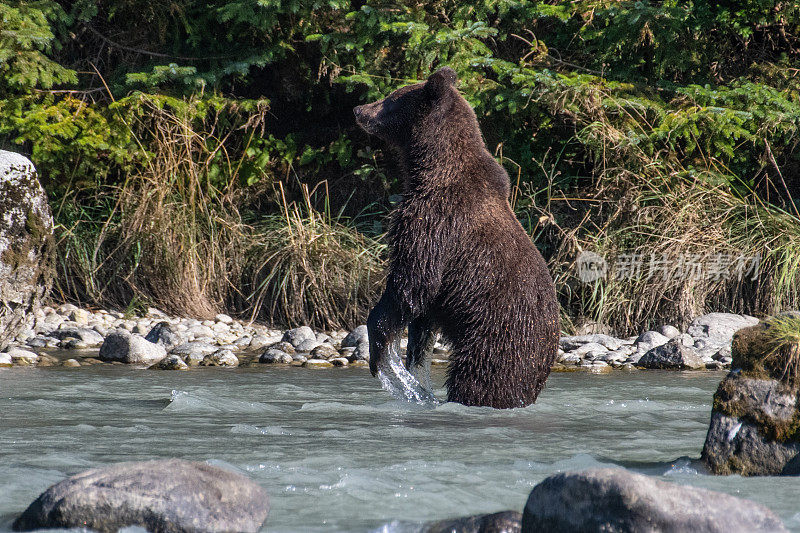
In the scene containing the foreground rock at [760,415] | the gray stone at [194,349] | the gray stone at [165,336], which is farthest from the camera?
the gray stone at [165,336]

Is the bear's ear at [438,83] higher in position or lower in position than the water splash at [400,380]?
higher

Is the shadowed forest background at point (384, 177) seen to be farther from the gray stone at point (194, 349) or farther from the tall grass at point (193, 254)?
the gray stone at point (194, 349)

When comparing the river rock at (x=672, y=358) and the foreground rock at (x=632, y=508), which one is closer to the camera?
the foreground rock at (x=632, y=508)

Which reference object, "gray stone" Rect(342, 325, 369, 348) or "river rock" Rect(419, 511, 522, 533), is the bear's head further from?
"river rock" Rect(419, 511, 522, 533)

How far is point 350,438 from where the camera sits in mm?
4484

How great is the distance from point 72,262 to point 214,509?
7693 mm

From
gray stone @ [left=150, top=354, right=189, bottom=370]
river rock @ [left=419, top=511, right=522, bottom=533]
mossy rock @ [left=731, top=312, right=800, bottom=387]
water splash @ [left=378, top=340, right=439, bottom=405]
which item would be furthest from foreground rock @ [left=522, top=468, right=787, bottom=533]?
gray stone @ [left=150, top=354, right=189, bottom=370]

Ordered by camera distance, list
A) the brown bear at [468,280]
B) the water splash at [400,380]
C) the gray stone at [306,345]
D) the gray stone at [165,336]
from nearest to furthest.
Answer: the brown bear at [468,280]
the water splash at [400,380]
the gray stone at [165,336]
the gray stone at [306,345]

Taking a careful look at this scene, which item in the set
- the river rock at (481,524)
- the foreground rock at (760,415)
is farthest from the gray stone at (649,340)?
the river rock at (481,524)

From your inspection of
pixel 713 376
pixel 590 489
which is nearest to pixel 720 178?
pixel 713 376

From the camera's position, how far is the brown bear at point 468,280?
507 cm

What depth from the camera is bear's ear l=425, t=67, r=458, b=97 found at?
5.50 meters

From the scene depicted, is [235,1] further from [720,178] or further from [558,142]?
[720,178]

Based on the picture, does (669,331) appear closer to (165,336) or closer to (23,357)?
(165,336)
